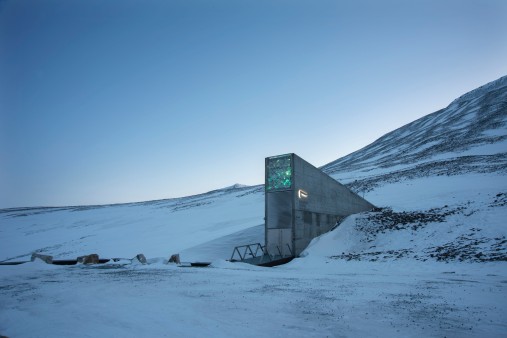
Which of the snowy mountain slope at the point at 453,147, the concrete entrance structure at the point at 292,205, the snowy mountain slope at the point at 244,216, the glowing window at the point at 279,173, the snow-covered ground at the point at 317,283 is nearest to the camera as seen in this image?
the snow-covered ground at the point at 317,283

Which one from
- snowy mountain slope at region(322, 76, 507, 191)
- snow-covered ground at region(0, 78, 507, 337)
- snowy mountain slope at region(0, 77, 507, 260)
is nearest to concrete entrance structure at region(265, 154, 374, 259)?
snow-covered ground at region(0, 78, 507, 337)

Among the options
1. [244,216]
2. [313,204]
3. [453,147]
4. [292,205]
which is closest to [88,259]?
[292,205]

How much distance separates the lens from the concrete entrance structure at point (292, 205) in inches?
866

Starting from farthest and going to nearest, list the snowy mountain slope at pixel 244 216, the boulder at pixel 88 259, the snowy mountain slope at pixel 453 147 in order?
1. the snowy mountain slope at pixel 453 147
2. the snowy mountain slope at pixel 244 216
3. the boulder at pixel 88 259

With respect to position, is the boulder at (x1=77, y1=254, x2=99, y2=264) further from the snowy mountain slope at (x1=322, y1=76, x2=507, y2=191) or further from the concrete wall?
the snowy mountain slope at (x1=322, y1=76, x2=507, y2=191)

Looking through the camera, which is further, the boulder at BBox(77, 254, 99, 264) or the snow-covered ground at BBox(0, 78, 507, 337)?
the boulder at BBox(77, 254, 99, 264)

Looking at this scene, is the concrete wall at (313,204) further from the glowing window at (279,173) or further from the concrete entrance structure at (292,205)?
the glowing window at (279,173)

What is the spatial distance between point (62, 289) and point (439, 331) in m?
10.5

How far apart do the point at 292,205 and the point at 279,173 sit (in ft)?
8.52

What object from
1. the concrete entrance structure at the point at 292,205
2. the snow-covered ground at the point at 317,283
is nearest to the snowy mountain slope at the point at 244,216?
the snow-covered ground at the point at 317,283

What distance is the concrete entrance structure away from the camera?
72.2ft

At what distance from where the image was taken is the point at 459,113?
104 metres

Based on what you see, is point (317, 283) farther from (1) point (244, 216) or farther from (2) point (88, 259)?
(1) point (244, 216)

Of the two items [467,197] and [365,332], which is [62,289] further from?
[467,197]
